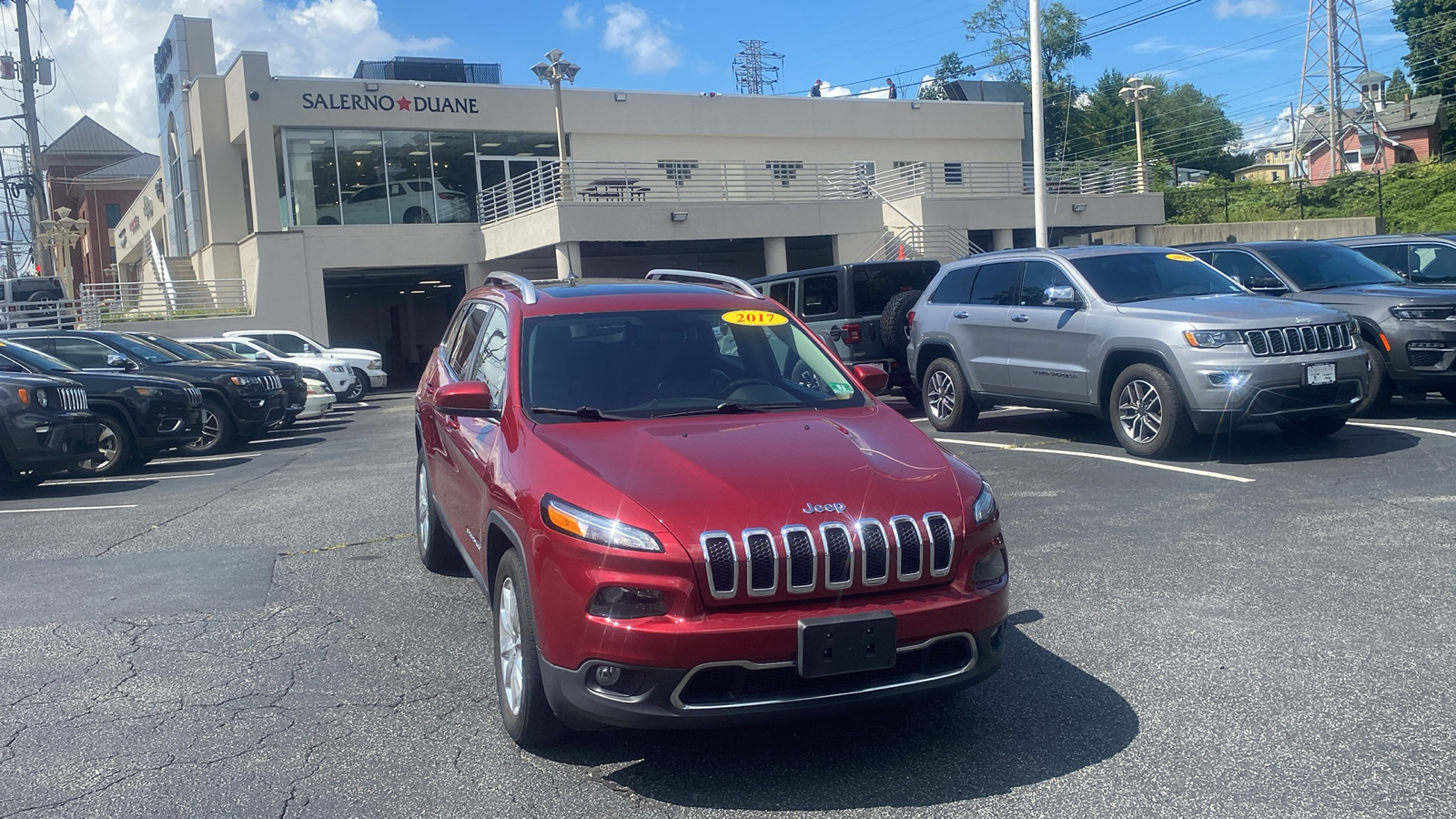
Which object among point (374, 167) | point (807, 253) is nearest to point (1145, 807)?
point (374, 167)

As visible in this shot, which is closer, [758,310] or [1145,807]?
[1145,807]

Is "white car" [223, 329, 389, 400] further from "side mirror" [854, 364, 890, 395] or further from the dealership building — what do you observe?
"side mirror" [854, 364, 890, 395]

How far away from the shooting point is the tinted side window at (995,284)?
11383mm

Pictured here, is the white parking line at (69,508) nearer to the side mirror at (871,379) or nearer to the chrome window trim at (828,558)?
the side mirror at (871,379)

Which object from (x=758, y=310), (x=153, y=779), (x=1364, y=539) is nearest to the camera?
(x=153, y=779)

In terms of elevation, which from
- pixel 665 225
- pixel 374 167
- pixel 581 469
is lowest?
pixel 581 469

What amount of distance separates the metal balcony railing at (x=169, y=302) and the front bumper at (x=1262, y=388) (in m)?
27.9

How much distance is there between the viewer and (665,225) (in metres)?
29.0

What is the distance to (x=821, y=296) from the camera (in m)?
14.5

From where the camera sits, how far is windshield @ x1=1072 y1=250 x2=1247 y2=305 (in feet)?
33.8

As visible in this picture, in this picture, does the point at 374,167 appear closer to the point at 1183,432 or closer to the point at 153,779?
the point at 1183,432

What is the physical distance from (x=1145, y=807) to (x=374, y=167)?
32766 mm

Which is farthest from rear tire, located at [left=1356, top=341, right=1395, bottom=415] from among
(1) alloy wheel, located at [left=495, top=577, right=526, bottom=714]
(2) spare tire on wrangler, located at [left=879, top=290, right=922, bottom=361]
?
(1) alloy wheel, located at [left=495, top=577, right=526, bottom=714]

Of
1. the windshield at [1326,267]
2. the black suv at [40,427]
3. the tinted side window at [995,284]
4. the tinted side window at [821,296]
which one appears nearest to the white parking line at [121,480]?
the black suv at [40,427]
